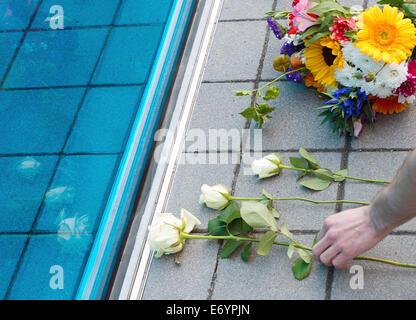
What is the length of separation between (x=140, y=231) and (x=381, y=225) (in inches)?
22.5

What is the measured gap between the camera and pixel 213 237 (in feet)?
3.89

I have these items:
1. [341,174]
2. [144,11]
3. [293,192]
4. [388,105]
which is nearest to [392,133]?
[388,105]

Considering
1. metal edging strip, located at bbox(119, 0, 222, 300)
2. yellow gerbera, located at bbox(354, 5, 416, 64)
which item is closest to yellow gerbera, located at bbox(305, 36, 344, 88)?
yellow gerbera, located at bbox(354, 5, 416, 64)

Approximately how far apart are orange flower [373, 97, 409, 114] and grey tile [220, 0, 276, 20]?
1.94 ft

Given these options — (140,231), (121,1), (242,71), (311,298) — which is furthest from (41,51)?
(311,298)

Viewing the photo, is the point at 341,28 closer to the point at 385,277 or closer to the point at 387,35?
the point at 387,35

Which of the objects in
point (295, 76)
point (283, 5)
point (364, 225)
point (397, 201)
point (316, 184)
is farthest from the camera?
point (283, 5)

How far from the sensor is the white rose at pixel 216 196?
124cm

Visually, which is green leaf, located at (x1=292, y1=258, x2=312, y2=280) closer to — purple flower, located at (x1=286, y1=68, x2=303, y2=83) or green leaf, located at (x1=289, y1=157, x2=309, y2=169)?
green leaf, located at (x1=289, y1=157, x2=309, y2=169)

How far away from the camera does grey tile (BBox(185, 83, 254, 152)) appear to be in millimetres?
1455

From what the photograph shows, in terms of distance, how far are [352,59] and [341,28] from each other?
0.28 ft

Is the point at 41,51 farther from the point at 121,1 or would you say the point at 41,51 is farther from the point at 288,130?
the point at 288,130

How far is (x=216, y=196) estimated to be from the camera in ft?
4.07

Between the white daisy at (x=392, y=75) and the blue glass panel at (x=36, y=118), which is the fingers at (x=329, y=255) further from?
the blue glass panel at (x=36, y=118)
